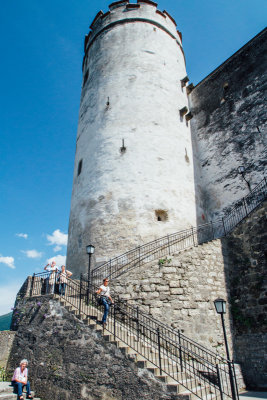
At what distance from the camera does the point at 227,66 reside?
55.0 feet

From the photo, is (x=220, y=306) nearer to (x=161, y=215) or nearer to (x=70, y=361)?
(x=70, y=361)

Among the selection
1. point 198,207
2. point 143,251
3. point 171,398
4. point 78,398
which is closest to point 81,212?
point 143,251

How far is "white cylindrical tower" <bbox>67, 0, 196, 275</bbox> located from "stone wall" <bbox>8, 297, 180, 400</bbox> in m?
3.36

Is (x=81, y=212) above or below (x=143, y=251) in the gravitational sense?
above

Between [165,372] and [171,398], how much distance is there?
0.49m

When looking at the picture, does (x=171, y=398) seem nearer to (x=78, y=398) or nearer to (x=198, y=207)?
(x=78, y=398)

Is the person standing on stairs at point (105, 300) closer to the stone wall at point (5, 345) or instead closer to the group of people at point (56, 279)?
the group of people at point (56, 279)

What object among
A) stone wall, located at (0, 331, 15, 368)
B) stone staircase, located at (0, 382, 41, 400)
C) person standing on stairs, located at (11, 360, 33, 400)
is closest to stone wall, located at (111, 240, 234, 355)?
person standing on stairs, located at (11, 360, 33, 400)

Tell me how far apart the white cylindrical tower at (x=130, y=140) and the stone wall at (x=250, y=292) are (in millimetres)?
2670

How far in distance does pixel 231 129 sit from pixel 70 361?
1289 cm

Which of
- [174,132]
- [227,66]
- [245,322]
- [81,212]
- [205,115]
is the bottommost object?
[245,322]

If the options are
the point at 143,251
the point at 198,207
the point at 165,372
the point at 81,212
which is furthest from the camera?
the point at 198,207

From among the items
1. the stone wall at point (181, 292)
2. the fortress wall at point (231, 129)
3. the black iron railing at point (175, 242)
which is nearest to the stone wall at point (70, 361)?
the stone wall at point (181, 292)

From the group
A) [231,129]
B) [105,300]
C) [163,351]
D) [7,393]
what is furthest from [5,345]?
[231,129]
